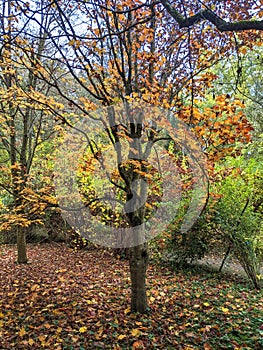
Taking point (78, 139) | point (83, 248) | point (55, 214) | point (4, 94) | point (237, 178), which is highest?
point (4, 94)

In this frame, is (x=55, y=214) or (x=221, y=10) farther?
(x=55, y=214)

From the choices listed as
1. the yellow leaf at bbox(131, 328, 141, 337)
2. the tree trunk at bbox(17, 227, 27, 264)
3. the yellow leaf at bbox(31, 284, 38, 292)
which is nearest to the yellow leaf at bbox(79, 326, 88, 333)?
the yellow leaf at bbox(131, 328, 141, 337)

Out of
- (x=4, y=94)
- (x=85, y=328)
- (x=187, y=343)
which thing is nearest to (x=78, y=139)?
(x=4, y=94)

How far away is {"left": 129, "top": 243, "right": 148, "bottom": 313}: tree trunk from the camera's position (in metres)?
3.43

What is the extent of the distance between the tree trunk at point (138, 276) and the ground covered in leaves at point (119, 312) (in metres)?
0.13

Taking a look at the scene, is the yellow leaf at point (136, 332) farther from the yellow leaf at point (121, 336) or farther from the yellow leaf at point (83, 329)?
the yellow leaf at point (83, 329)

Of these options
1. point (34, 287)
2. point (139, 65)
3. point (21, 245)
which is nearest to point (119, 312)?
point (34, 287)

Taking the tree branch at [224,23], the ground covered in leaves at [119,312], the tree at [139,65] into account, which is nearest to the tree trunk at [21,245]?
the ground covered in leaves at [119,312]

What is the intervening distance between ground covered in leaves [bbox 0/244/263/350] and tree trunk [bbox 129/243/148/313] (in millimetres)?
129

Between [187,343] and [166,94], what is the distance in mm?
2925

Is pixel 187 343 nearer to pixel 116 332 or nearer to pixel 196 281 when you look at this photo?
pixel 116 332

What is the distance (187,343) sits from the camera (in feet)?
9.30

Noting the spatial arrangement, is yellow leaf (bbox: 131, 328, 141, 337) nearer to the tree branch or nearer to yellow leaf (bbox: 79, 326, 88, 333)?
yellow leaf (bbox: 79, 326, 88, 333)

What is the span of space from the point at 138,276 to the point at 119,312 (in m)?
0.56
